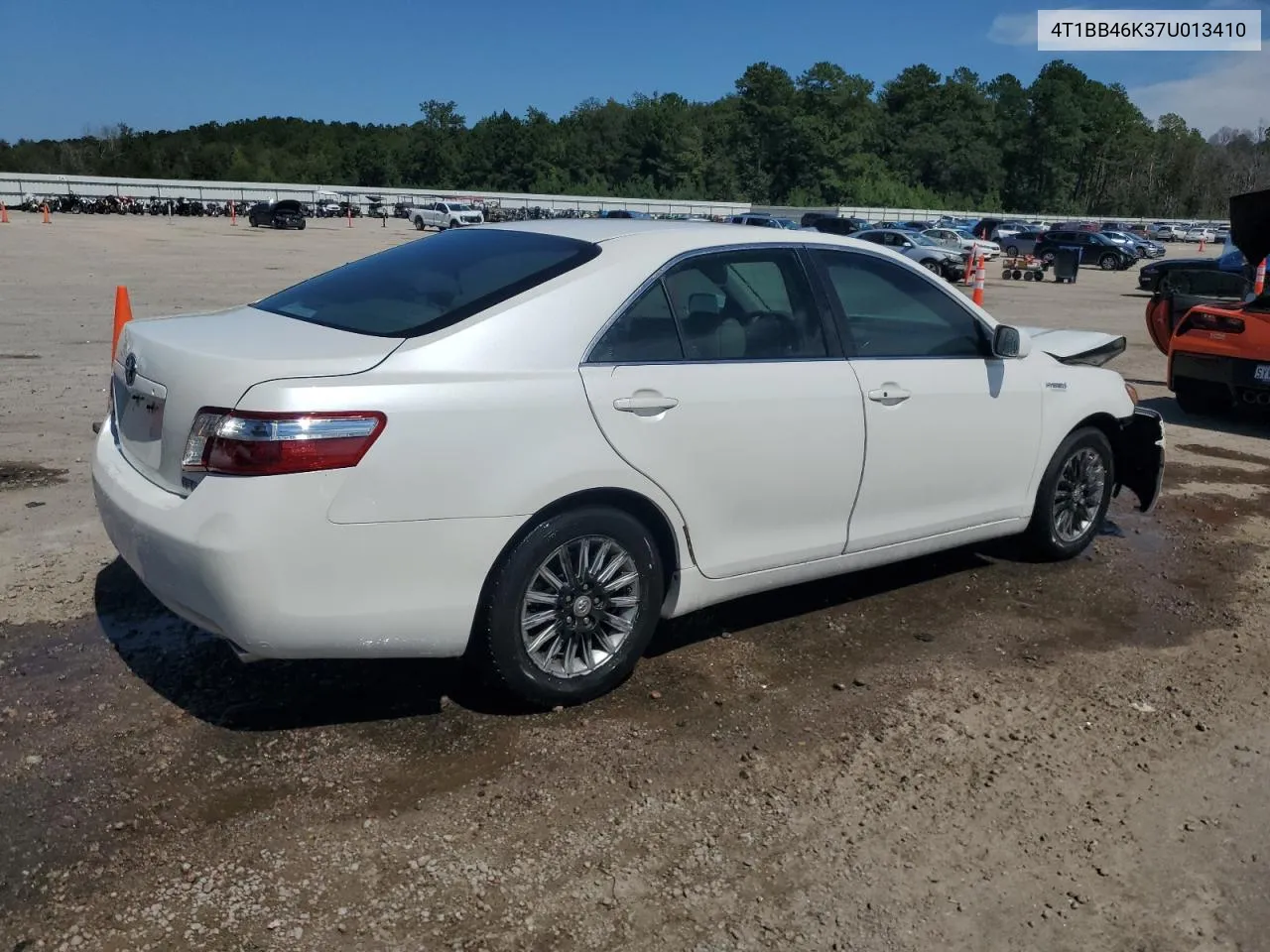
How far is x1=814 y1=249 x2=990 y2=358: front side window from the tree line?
110 meters

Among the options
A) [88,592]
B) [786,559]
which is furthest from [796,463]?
[88,592]

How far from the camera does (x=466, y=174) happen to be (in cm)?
12244

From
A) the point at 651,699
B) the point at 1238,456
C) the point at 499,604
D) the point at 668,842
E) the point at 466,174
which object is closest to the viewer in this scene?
the point at 668,842

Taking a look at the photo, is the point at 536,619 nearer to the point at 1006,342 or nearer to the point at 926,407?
the point at 926,407

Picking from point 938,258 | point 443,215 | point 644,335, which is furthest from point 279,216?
point 644,335

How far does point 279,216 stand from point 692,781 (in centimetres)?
5674

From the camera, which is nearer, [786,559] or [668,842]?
[668,842]

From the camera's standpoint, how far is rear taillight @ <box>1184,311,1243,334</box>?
905 cm

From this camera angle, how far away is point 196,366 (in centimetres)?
331

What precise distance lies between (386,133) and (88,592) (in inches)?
5476

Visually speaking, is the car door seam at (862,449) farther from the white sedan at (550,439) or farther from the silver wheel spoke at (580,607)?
the silver wheel spoke at (580,607)

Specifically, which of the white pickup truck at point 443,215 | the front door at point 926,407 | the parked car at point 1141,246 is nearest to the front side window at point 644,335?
the front door at point 926,407

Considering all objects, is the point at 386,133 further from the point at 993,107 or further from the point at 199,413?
the point at 199,413

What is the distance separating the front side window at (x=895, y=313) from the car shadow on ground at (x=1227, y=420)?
Answer: 5.35 meters
